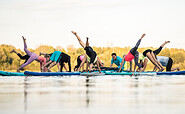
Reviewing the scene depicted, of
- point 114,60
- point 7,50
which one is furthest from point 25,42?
point 7,50

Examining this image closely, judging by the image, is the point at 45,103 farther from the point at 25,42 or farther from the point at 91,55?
the point at 25,42

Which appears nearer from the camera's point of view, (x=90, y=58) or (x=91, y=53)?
(x=91, y=53)

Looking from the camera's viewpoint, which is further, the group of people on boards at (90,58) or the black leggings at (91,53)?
the group of people on boards at (90,58)

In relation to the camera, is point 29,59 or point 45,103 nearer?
point 45,103

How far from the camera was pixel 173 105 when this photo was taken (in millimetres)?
5727

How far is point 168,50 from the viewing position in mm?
33719

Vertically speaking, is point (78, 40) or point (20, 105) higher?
point (78, 40)

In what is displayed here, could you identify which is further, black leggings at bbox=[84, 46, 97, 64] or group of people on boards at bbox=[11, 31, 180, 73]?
group of people on boards at bbox=[11, 31, 180, 73]

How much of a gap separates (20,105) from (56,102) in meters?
0.63

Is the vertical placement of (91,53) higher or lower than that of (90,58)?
higher

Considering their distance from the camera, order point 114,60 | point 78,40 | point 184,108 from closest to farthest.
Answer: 1. point 184,108
2. point 78,40
3. point 114,60

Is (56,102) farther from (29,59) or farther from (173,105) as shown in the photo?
(29,59)

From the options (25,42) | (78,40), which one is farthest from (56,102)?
(25,42)

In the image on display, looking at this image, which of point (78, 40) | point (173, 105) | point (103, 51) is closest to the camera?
point (173, 105)
